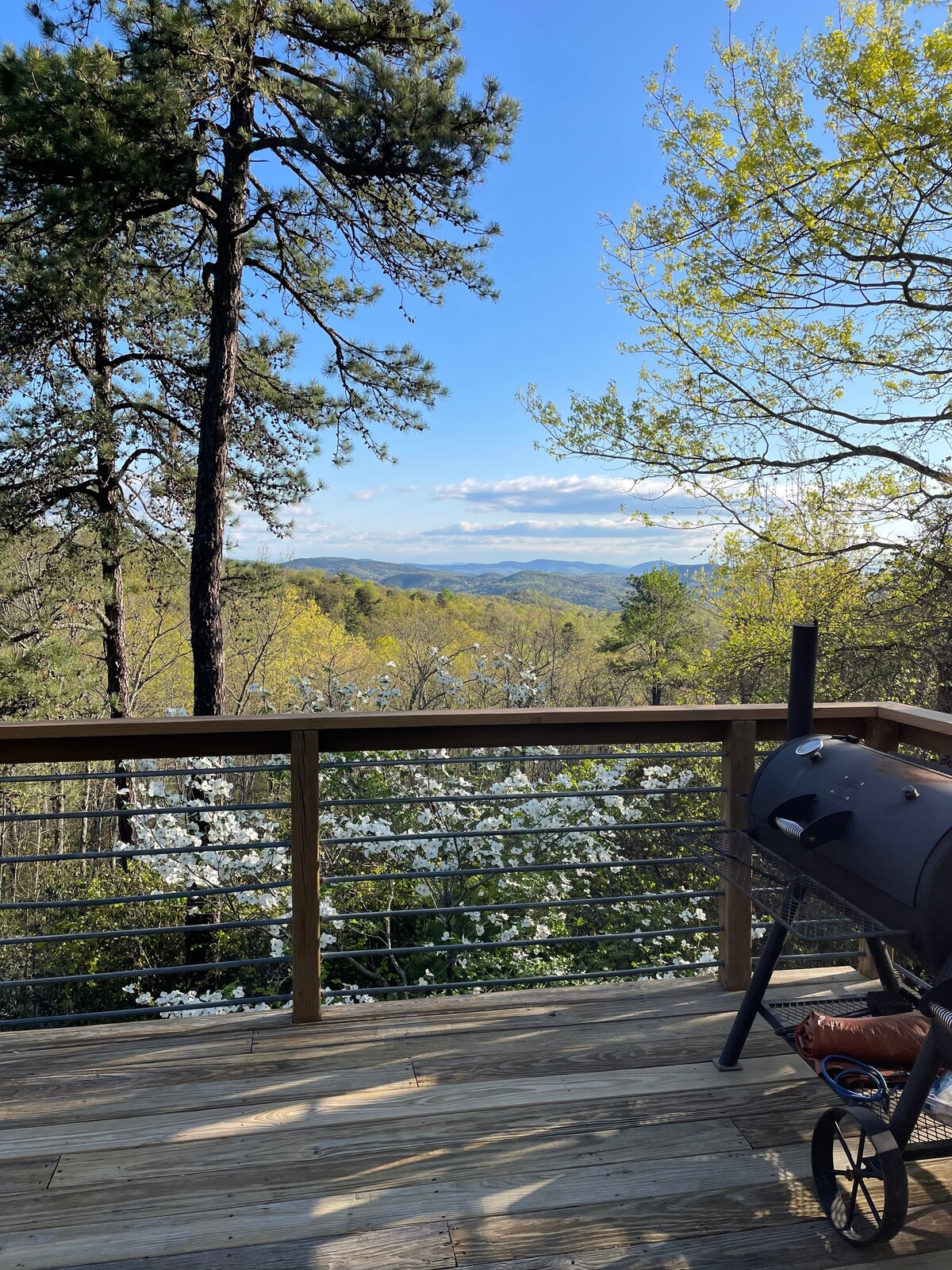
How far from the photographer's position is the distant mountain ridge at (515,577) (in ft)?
77.5

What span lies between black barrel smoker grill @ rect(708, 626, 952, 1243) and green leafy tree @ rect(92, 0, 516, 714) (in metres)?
5.25

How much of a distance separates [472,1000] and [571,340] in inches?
375

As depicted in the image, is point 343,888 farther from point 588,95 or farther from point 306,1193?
point 588,95

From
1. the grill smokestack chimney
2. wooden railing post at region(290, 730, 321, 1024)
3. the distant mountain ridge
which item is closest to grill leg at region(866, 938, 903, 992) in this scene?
the grill smokestack chimney

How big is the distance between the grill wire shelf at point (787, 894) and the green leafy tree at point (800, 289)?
6132mm

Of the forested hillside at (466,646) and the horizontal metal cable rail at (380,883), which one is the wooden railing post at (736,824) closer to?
the horizontal metal cable rail at (380,883)

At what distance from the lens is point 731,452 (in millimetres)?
8086

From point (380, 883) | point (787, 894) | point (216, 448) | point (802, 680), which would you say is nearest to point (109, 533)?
point (216, 448)

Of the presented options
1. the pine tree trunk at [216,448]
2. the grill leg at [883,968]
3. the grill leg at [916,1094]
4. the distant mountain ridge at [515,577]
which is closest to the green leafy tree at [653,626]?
the distant mountain ridge at [515,577]

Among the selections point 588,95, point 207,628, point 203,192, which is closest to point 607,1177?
point 207,628

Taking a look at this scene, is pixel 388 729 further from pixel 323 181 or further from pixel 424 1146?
pixel 323 181

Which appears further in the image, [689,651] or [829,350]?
[689,651]

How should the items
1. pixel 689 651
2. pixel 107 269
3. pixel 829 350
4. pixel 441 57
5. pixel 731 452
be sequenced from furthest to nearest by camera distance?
pixel 689 651
pixel 731 452
pixel 829 350
pixel 107 269
pixel 441 57

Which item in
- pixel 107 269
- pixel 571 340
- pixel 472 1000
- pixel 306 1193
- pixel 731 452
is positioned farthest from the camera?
pixel 571 340
